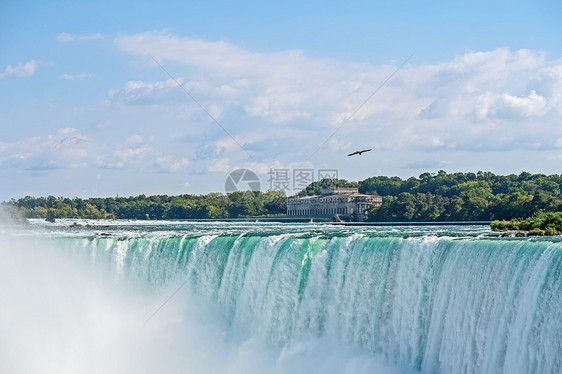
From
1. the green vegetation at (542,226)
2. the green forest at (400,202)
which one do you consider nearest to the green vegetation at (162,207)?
the green forest at (400,202)

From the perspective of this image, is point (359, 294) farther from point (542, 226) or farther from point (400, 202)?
point (400, 202)

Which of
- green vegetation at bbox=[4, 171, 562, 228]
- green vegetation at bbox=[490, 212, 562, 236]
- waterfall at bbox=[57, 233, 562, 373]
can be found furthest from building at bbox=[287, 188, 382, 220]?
waterfall at bbox=[57, 233, 562, 373]

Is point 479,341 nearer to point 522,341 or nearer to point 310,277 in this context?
point 522,341

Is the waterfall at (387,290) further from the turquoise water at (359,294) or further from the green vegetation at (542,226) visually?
the green vegetation at (542,226)

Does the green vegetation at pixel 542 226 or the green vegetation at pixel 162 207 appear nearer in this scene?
the green vegetation at pixel 542 226

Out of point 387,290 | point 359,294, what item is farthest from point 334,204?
point 387,290

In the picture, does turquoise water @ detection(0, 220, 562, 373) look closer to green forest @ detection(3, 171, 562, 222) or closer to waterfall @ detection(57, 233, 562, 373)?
waterfall @ detection(57, 233, 562, 373)
